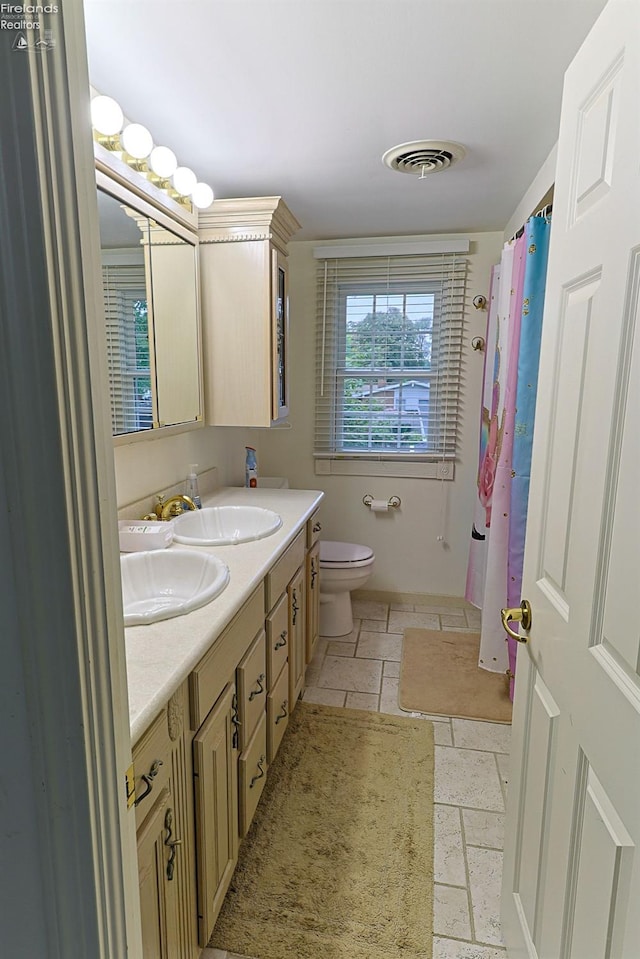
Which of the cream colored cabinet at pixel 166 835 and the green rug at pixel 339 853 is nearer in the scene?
the cream colored cabinet at pixel 166 835

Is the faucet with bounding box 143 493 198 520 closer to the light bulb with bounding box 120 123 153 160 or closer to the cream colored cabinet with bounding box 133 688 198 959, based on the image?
the cream colored cabinet with bounding box 133 688 198 959

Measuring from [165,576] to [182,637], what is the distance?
474mm

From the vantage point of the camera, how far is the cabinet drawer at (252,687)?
142cm

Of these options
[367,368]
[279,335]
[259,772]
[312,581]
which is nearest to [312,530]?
[312,581]

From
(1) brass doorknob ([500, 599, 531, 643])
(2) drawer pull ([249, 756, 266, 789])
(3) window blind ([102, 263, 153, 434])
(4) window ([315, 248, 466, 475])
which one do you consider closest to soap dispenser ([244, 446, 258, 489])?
(4) window ([315, 248, 466, 475])

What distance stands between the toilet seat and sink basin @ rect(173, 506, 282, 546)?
777 millimetres

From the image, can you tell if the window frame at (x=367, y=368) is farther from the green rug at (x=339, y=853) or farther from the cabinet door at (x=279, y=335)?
the green rug at (x=339, y=853)

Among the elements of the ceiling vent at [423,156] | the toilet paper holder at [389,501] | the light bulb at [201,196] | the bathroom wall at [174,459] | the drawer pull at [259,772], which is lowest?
the drawer pull at [259,772]

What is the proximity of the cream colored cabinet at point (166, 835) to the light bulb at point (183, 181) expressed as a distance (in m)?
1.69

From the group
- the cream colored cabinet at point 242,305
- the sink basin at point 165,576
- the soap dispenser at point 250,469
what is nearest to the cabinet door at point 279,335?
the cream colored cabinet at point 242,305

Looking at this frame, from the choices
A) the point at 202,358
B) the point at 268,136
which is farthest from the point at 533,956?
the point at 268,136

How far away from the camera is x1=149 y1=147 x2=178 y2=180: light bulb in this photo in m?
1.68

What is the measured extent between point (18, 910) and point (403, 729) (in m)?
1.81

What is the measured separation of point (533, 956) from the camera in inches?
43.1
